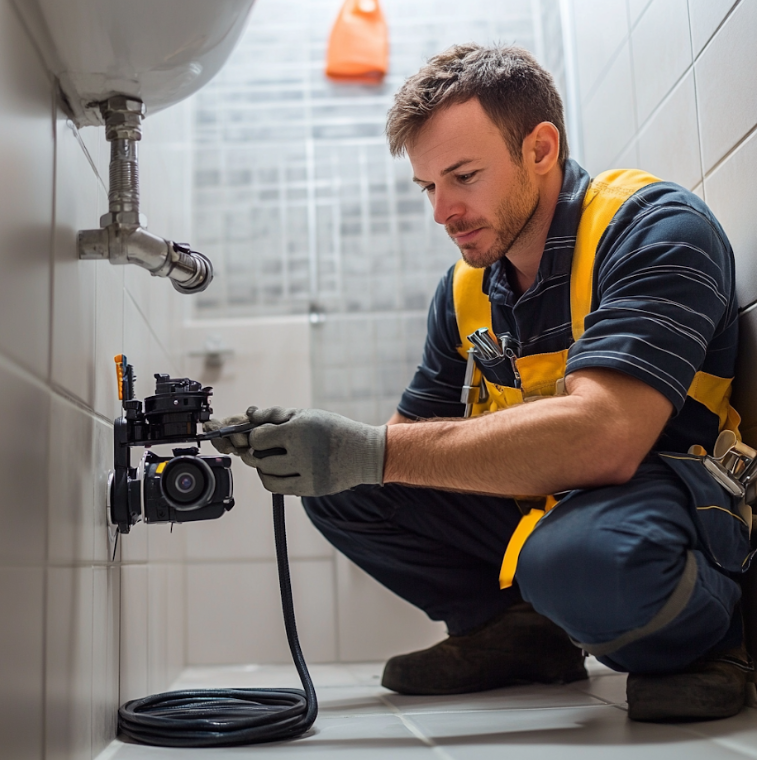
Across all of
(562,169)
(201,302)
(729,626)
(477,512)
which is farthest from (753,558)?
(201,302)

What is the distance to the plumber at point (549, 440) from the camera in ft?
2.98

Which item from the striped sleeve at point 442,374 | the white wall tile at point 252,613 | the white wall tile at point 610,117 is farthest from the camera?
the white wall tile at point 252,613

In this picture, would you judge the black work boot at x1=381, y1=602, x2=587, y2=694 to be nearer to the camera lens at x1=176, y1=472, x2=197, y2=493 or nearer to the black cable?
the black cable

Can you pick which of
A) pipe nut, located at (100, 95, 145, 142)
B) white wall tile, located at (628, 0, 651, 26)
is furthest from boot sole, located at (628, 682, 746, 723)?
white wall tile, located at (628, 0, 651, 26)

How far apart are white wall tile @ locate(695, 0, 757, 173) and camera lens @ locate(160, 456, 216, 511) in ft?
2.68

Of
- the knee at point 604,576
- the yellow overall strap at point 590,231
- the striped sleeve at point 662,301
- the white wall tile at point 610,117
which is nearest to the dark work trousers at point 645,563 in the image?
the knee at point 604,576

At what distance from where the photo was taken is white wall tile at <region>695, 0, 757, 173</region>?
41.9 inches

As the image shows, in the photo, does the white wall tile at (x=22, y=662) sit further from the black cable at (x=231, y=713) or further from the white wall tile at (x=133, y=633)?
the white wall tile at (x=133, y=633)

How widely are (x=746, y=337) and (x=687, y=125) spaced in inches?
16.3

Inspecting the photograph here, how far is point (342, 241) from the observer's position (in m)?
2.04

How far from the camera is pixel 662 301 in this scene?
3.08 feet

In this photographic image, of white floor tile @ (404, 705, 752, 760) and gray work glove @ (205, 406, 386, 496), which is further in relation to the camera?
gray work glove @ (205, 406, 386, 496)

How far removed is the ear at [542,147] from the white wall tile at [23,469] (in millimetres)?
804

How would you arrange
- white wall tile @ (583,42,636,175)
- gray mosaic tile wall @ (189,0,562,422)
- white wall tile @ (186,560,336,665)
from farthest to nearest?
gray mosaic tile wall @ (189,0,562,422) → white wall tile @ (186,560,336,665) → white wall tile @ (583,42,636,175)
